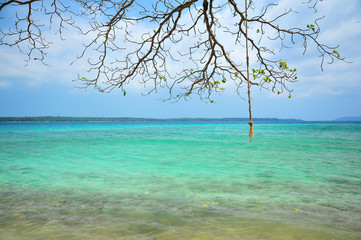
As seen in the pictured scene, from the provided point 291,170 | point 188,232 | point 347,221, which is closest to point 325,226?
point 347,221

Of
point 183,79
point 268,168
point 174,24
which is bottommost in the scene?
point 268,168

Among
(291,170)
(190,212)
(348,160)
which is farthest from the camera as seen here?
(348,160)

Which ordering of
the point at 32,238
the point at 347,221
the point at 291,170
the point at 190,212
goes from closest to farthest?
the point at 32,238
the point at 347,221
the point at 190,212
the point at 291,170

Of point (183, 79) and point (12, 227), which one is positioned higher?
point (183, 79)

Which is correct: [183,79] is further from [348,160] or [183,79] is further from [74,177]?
[348,160]

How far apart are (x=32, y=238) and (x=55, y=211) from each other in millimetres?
943

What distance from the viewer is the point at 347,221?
3473 mm

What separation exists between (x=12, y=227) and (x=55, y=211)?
65cm

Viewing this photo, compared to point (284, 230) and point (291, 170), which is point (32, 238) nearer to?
point (284, 230)

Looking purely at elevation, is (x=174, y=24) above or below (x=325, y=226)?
above

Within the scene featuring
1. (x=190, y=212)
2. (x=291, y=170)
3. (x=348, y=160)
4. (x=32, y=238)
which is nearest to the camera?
(x=32, y=238)

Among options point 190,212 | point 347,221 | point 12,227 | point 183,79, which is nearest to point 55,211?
point 12,227

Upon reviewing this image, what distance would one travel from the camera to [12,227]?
3236mm

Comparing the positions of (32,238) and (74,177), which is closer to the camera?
(32,238)
